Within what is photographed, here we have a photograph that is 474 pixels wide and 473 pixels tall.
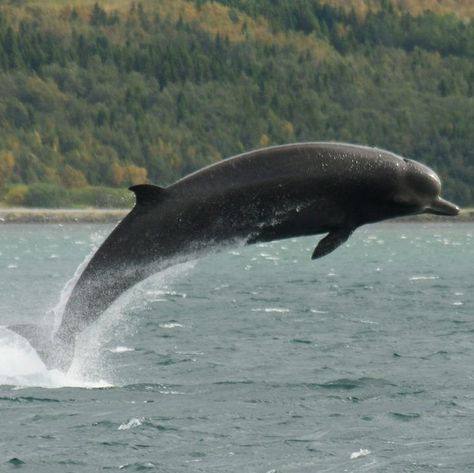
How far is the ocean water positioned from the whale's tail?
0.29 m

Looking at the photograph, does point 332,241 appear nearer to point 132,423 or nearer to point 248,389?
point 132,423

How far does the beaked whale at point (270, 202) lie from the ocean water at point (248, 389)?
2.59 feet

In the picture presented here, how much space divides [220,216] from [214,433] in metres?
7.01

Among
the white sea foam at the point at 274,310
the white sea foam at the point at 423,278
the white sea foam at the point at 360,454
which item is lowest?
the white sea foam at the point at 423,278

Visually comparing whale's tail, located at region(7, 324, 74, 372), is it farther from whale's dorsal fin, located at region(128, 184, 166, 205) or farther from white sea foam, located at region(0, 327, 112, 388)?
white sea foam, located at region(0, 327, 112, 388)

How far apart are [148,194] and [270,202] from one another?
5.40 ft

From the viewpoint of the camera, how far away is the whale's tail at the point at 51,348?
20.9 m

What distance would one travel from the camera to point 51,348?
21.0 metres

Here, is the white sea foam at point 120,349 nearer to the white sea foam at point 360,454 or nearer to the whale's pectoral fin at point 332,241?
the white sea foam at point 360,454

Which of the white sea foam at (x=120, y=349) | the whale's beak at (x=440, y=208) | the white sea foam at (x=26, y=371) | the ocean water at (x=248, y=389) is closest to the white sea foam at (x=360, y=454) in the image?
the ocean water at (x=248, y=389)

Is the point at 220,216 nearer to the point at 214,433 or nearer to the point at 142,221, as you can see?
the point at 142,221

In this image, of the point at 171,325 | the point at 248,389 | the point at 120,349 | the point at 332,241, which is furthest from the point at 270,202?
the point at 171,325

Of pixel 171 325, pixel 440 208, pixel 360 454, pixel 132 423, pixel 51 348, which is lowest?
pixel 171 325

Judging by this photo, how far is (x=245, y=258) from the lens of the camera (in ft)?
319
